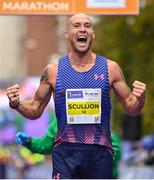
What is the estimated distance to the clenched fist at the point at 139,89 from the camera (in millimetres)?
6199

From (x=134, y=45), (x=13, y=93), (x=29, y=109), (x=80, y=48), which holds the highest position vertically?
(x=80, y=48)

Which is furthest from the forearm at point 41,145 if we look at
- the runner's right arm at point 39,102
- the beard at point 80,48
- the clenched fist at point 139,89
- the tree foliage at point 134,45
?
the tree foliage at point 134,45

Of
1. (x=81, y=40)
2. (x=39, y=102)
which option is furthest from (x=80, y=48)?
(x=39, y=102)

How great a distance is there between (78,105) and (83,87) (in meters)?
0.15

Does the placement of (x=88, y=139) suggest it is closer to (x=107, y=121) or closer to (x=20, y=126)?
(x=107, y=121)

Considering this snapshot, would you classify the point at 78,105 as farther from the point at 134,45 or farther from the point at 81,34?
the point at 134,45

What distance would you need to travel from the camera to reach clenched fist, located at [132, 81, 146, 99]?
6199mm

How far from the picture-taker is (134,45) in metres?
30.8

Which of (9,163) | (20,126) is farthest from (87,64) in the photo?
(20,126)

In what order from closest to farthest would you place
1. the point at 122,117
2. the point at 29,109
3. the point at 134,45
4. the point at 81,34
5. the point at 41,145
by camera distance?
the point at 81,34
the point at 29,109
the point at 41,145
the point at 122,117
the point at 134,45

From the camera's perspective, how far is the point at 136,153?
96.2ft

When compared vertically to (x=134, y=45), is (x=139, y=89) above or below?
above

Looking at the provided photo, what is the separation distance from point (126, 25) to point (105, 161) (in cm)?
2447

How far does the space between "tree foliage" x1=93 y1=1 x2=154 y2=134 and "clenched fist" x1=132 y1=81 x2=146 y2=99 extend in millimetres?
21892
